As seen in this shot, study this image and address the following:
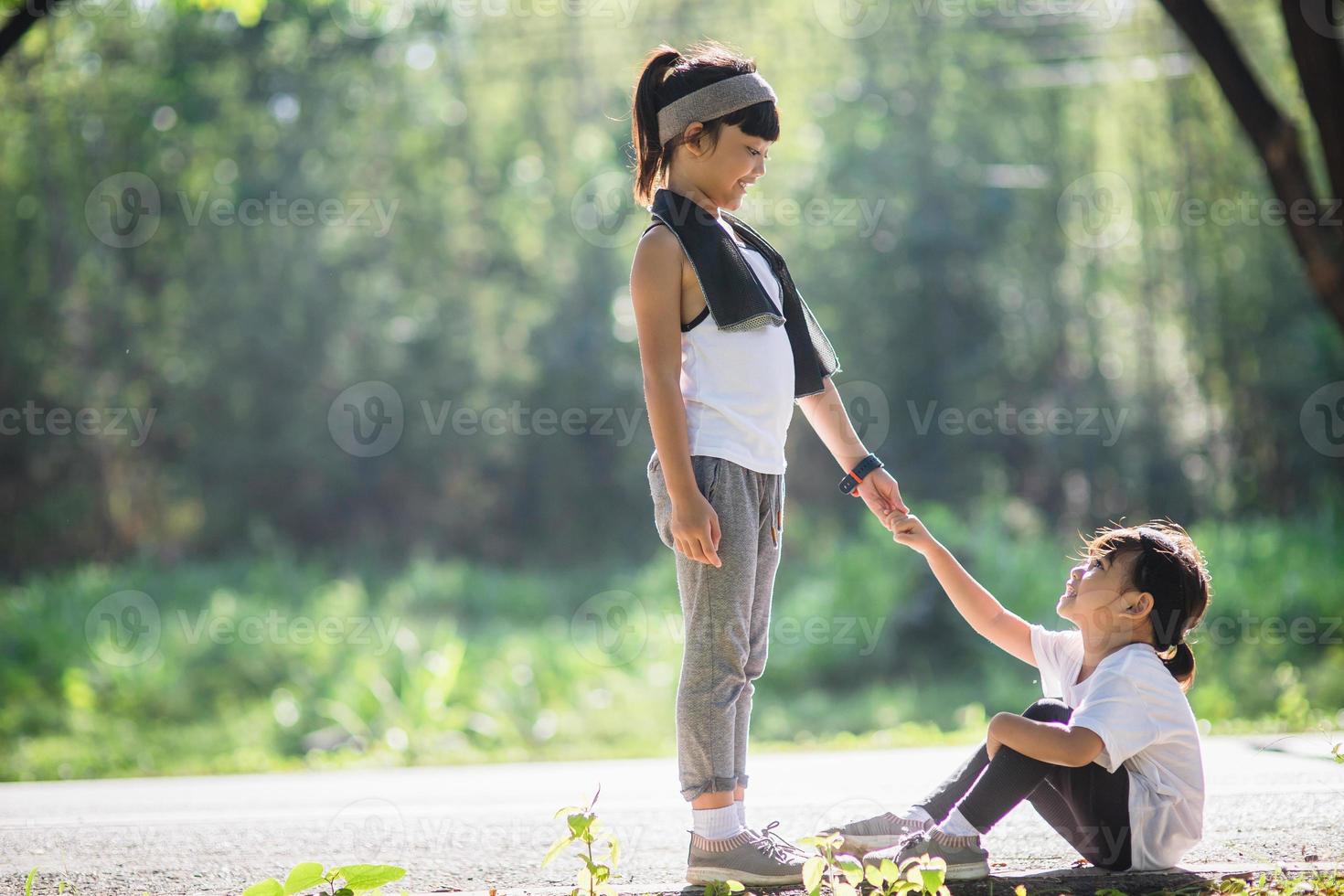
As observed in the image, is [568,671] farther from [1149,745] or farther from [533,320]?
[1149,745]

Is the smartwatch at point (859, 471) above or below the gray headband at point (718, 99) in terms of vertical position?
below

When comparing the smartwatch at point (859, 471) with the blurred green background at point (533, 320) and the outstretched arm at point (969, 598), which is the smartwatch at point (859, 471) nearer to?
the outstretched arm at point (969, 598)

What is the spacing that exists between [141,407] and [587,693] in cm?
866

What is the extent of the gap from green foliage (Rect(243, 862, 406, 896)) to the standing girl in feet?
1.96

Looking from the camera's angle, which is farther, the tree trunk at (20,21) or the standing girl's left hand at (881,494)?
the tree trunk at (20,21)

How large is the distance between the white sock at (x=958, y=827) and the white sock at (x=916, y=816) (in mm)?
58

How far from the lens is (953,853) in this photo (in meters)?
2.14

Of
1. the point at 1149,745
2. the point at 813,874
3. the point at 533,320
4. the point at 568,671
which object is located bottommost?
the point at 568,671

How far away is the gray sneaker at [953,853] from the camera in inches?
84.4

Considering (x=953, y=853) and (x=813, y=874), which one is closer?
(x=813, y=874)

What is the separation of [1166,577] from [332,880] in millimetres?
1590

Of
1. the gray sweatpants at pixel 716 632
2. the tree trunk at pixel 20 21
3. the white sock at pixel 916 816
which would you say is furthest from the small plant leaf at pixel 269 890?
the tree trunk at pixel 20 21

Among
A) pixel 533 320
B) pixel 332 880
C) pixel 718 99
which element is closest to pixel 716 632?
Result: pixel 332 880

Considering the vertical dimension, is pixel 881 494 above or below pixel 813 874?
above
